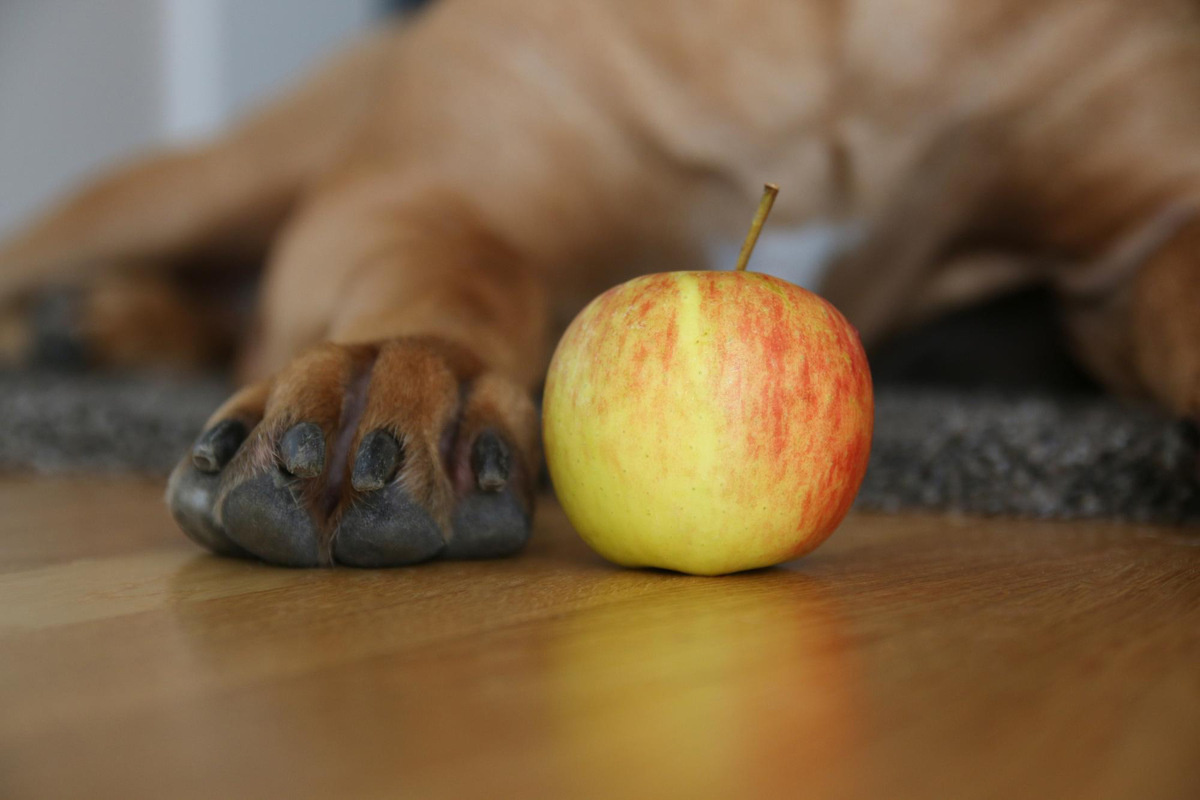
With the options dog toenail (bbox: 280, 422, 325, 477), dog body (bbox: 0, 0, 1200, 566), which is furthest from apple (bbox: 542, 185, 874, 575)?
dog body (bbox: 0, 0, 1200, 566)

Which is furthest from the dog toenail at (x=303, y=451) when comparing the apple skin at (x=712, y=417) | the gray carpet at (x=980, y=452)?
the gray carpet at (x=980, y=452)

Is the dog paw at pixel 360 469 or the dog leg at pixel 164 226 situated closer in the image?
the dog paw at pixel 360 469

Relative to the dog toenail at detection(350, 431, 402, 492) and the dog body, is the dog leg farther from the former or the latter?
the dog toenail at detection(350, 431, 402, 492)

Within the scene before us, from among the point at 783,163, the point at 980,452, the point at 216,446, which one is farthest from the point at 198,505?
the point at 783,163

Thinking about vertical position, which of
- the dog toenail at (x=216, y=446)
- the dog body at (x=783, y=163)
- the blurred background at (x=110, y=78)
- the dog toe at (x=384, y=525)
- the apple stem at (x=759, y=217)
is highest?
the blurred background at (x=110, y=78)

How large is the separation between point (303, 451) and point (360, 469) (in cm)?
3

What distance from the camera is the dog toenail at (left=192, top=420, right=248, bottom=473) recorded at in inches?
24.5

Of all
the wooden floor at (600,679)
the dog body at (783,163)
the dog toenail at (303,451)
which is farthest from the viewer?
the dog body at (783,163)

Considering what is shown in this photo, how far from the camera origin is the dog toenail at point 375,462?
58cm

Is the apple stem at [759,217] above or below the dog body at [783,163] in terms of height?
below

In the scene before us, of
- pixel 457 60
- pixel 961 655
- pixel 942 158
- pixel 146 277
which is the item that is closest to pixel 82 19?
pixel 146 277

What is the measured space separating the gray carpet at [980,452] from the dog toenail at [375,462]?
0.44m

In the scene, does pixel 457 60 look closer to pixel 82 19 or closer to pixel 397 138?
pixel 397 138

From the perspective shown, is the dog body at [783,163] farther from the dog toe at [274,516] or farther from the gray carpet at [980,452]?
the dog toe at [274,516]
